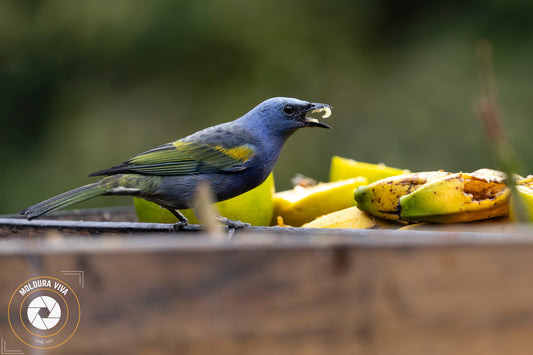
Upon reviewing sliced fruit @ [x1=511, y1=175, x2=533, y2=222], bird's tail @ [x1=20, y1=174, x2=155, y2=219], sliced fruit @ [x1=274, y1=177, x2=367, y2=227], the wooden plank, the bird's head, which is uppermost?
the bird's head

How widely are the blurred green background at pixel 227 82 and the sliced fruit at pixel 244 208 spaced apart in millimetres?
3922

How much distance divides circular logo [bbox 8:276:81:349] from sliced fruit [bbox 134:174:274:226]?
123 centimetres

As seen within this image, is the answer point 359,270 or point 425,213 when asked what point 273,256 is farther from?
point 425,213

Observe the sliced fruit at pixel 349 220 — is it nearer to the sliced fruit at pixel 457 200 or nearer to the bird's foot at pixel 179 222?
the sliced fruit at pixel 457 200

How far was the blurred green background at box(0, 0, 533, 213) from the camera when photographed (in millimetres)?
6371

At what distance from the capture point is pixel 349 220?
5.99 ft

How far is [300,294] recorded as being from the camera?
2.62 feet

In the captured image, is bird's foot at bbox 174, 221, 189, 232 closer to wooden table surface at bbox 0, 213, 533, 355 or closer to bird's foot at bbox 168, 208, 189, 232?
bird's foot at bbox 168, 208, 189, 232

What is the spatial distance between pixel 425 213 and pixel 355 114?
17.5 ft

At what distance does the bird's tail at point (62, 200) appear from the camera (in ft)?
6.32

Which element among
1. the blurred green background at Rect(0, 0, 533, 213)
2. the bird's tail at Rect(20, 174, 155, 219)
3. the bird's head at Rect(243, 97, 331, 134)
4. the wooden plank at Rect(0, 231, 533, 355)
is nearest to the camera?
the wooden plank at Rect(0, 231, 533, 355)

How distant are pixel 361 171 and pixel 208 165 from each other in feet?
2.02

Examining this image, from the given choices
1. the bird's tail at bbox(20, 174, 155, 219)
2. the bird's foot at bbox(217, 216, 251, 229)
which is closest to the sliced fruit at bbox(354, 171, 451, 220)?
the bird's foot at bbox(217, 216, 251, 229)

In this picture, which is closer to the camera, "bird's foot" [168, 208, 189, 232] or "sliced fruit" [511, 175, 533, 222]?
"sliced fruit" [511, 175, 533, 222]
